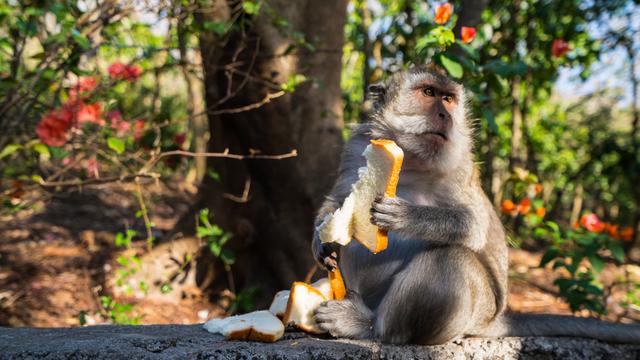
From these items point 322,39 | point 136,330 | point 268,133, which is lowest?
point 136,330

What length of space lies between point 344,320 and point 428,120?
112cm

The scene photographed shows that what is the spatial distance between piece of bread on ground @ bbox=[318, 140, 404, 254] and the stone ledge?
483 millimetres

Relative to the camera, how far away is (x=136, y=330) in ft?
9.64

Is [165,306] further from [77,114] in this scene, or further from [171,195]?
[171,195]

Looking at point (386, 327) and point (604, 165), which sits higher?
point (604, 165)

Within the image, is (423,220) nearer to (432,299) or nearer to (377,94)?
(432,299)

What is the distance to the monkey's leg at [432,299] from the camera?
2.81 m

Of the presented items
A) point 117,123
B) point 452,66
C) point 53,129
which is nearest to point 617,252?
point 452,66

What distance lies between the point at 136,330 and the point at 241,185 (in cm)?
266

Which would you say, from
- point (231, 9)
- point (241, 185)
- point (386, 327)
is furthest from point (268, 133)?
point (386, 327)

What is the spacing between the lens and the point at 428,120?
319 centimetres

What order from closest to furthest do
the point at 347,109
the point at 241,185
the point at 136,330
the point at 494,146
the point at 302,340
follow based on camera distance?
the point at 302,340, the point at 136,330, the point at 241,185, the point at 347,109, the point at 494,146

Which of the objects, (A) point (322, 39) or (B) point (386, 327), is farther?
(A) point (322, 39)

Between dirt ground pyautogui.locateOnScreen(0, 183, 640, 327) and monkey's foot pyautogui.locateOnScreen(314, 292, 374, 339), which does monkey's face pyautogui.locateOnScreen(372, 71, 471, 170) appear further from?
dirt ground pyautogui.locateOnScreen(0, 183, 640, 327)
